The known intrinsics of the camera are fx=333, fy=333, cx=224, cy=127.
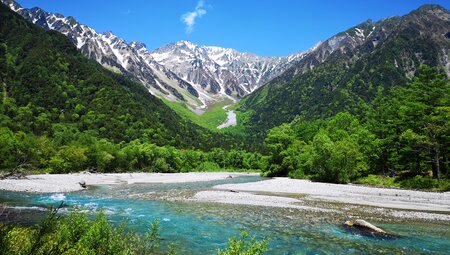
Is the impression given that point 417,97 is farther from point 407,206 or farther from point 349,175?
point 407,206

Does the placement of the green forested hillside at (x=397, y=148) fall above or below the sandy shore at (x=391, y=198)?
above

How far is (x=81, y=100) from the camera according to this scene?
187 meters

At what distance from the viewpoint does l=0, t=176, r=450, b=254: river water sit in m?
23.1

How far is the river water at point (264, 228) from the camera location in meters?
23.1

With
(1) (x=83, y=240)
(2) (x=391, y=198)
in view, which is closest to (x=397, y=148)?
(2) (x=391, y=198)

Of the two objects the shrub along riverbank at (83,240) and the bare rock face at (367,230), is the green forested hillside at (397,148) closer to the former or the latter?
the bare rock face at (367,230)

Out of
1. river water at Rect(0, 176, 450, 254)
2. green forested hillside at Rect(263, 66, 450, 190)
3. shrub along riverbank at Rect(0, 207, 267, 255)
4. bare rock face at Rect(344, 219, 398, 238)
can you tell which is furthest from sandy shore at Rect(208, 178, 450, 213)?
shrub along riverbank at Rect(0, 207, 267, 255)

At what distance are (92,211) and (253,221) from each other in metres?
16.9

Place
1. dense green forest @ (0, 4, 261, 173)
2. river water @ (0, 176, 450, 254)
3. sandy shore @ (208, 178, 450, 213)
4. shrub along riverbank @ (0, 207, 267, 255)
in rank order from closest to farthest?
shrub along riverbank @ (0, 207, 267, 255) → river water @ (0, 176, 450, 254) → sandy shore @ (208, 178, 450, 213) → dense green forest @ (0, 4, 261, 173)

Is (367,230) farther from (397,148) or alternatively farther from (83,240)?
(397,148)

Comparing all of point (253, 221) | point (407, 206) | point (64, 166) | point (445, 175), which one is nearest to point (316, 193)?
point (407, 206)

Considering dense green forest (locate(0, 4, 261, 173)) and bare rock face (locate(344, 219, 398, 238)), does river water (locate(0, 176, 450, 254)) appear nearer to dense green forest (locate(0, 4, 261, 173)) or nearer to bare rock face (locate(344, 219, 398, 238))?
bare rock face (locate(344, 219, 398, 238))

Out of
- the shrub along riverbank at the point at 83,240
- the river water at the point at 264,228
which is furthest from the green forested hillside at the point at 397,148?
the shrub along riverbank at the point at 83,240

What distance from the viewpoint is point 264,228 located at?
28.6 metres
